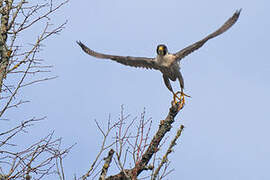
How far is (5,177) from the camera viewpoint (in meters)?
6.46

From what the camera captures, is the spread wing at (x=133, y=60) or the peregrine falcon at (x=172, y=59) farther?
the spread wing at (x=133, y=60)

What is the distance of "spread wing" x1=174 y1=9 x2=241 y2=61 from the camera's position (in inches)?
350

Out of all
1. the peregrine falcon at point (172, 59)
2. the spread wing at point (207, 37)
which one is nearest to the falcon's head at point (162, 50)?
the peregrine falcon at point (172, 59)

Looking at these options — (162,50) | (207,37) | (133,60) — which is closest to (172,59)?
(162,50)

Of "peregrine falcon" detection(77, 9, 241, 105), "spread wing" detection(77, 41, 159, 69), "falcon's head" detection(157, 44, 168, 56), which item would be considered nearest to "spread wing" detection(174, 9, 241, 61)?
"peregrine falcon" detection(77, 9, 241, 105)

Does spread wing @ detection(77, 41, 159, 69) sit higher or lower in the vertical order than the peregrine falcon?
higher

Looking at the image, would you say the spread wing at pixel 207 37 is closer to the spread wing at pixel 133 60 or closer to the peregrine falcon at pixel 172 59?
the peregrine falcon at pixel 172 59

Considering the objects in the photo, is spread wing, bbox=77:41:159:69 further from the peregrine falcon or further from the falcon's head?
the falcon's head

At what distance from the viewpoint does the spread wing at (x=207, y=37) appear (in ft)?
29.2

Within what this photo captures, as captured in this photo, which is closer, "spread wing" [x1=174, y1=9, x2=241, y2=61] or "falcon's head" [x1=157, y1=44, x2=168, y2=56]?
"spread wing" [x1=174, y1=9, x2=241, y2=61]

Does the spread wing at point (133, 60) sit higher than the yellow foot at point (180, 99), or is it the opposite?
the spread wing at point (133, 60)

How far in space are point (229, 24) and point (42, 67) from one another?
12.0 feet

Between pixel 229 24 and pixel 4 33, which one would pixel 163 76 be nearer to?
pixel 229 24

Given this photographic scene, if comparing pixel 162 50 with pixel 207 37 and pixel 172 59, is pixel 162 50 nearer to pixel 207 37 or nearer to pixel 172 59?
pixel 172 59
